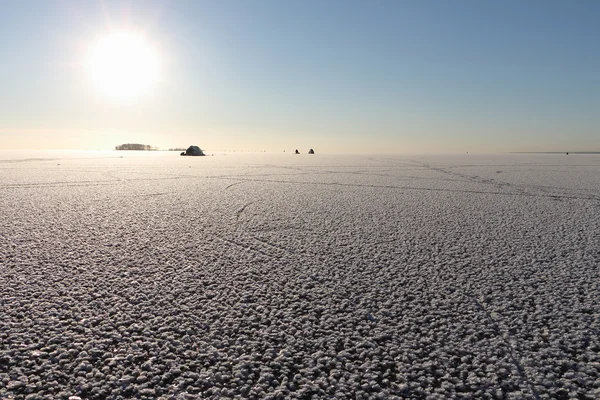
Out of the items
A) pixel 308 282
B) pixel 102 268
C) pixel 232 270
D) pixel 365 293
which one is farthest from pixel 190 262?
pixel 365 293

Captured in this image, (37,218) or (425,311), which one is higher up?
(37,218)

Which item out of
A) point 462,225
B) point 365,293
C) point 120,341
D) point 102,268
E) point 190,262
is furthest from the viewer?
point 462,225

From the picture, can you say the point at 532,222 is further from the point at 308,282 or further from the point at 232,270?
the point at 232,270

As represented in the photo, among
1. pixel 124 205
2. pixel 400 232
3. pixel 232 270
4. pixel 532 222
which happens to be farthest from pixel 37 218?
pixel 532 222

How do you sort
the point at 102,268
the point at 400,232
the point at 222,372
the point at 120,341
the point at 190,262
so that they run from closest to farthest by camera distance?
the point at 222,372
the point at 120,341
the point at 102,268
the point at 190,262
the point at 400,232

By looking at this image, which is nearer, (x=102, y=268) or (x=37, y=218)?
(x=102, y=268)

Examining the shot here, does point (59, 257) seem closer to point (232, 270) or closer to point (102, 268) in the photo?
point (102, 268)
